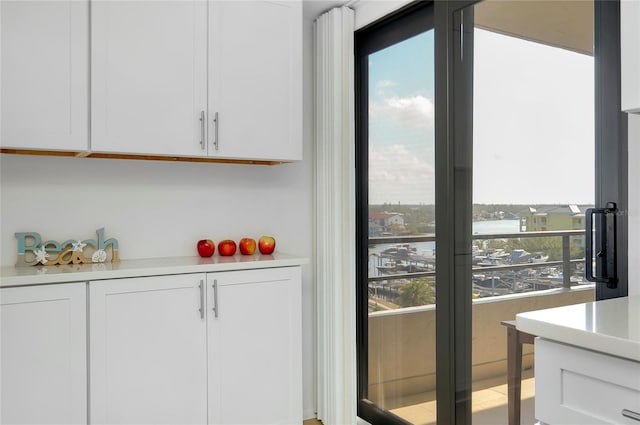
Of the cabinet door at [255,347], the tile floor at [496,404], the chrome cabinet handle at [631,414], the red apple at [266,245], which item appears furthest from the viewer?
the red apple at [266,245]

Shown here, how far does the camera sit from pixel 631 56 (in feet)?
4.66

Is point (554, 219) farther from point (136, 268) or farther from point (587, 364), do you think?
point (136, 268)

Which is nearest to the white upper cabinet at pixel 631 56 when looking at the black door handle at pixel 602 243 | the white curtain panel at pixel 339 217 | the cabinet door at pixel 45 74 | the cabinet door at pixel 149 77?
the black door handle at pixel 602 243

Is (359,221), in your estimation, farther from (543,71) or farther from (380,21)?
(543,71)

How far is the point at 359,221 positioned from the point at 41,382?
1.75 meters

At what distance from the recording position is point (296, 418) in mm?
2531

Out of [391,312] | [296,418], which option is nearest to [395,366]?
[391,312]

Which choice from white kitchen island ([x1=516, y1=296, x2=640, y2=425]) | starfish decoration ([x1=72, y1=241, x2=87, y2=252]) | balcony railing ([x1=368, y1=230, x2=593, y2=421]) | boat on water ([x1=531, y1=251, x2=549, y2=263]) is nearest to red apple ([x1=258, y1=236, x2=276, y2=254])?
balcony railing ([x1=368, y1=230, x2=593, y2=421])

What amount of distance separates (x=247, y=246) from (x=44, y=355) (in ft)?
3.47

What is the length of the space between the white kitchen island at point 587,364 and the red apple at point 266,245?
A: 155 cm

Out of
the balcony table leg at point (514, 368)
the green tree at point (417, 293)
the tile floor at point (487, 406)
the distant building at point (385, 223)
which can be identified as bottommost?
the tile floor at point (487, 406)

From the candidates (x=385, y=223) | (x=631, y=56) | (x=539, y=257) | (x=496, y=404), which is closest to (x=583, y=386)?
(x=539, y=257)

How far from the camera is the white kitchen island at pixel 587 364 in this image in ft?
3.66

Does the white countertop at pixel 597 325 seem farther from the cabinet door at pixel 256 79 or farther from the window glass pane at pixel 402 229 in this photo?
the cabinet door at pixel 256 79
